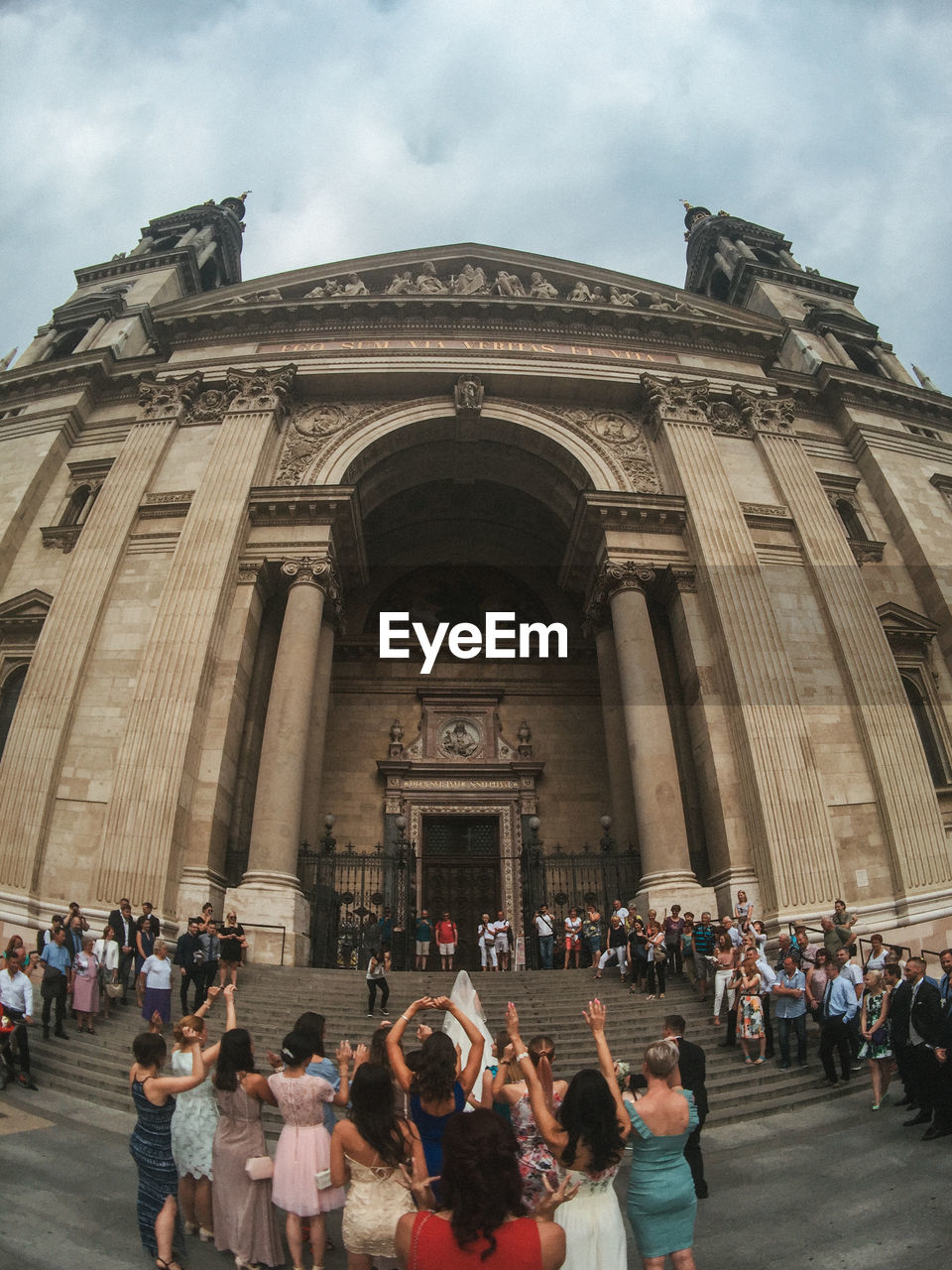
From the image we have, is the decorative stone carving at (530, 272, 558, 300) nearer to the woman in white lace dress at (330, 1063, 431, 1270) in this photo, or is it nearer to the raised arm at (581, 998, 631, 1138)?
the raised arm at (581, 998, 631, 1138)

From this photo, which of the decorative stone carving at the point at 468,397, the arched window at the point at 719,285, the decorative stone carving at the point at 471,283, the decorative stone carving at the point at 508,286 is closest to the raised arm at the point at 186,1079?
the decorative stone carving at the point at 468,397

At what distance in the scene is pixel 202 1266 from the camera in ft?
14.3

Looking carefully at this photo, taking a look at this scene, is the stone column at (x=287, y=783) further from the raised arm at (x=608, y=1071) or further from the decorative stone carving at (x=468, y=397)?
the raised arm at (x=608, y=1071)

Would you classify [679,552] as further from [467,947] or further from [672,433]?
[467,947]

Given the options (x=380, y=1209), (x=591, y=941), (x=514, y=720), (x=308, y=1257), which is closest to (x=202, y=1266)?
(x=308, y=1257)

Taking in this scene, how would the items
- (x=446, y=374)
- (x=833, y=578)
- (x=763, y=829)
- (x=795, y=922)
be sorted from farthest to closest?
(x=446, y=374) < (x=833, y=578) < (x=763, y=829) < (x=795, y=922)

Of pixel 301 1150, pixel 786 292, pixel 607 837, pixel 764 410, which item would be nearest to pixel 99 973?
pixel 301 1150

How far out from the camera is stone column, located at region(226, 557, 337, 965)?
45.5 ft

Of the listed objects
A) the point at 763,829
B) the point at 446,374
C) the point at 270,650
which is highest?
the point at 446,374

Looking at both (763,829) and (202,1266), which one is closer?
(202,1266)

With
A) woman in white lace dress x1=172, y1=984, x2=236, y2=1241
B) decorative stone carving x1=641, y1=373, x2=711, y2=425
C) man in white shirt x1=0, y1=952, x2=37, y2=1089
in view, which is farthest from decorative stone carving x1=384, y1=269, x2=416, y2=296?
woman in white lace dress x1=172, y1=984, x2=236, y2=1241

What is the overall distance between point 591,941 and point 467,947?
5613mm

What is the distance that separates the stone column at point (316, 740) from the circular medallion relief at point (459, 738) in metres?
4.28

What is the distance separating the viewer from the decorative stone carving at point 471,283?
74.8ft
